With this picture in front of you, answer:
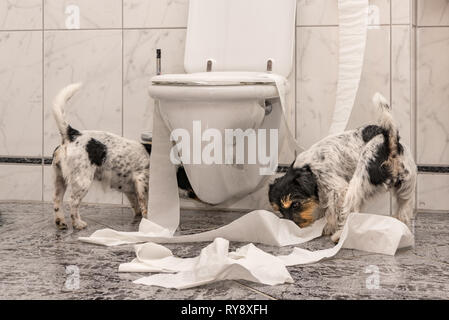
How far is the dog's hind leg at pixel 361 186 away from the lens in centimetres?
198

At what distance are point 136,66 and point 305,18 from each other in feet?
2.64

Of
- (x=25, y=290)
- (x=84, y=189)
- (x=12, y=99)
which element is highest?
(x=12, y=99)

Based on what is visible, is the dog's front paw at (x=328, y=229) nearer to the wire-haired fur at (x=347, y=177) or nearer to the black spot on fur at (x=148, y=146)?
the wire-haired fur at (x=347, y=177)

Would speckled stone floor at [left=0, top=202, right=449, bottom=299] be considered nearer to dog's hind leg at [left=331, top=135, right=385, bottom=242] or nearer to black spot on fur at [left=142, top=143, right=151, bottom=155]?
dog's hind leg at [left=331, top=135, right=385, bottom=242]

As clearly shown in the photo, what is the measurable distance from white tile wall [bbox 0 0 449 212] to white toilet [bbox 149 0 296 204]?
0.69 feet

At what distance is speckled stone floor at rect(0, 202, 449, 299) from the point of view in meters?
1.45

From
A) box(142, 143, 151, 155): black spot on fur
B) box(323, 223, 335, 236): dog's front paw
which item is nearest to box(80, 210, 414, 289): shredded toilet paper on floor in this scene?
box(323, 223, 335, 236): dog's front paw

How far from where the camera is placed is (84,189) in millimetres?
2227

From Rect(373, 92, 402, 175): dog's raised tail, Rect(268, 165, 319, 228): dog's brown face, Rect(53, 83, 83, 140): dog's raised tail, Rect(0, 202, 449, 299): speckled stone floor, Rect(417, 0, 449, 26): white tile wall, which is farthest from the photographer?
Rect(417, 0, 449, 26): white tile wall

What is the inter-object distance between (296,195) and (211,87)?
521 millimetres

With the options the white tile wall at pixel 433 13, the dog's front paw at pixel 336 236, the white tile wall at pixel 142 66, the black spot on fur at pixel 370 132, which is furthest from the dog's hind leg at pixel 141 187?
the white tile wall at pixel 433 13

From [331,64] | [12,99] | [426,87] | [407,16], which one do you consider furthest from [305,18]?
[12,99]

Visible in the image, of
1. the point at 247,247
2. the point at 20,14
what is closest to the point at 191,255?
the point at 247,247
